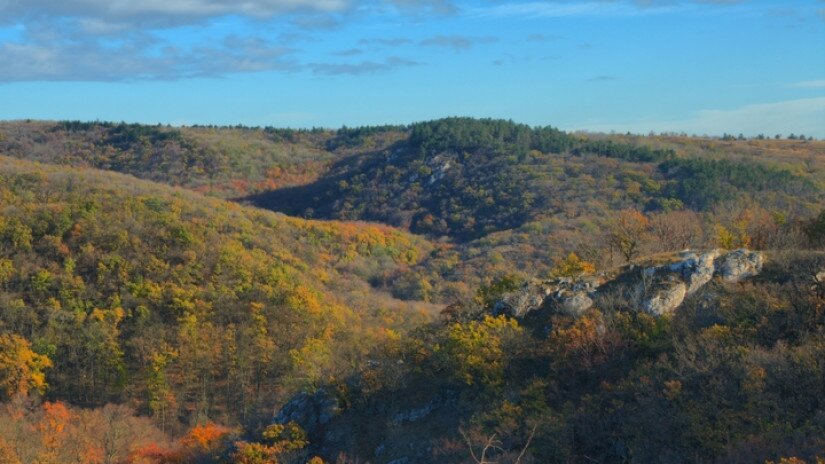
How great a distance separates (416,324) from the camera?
52688 millimetres

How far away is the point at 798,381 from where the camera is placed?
22453 mm

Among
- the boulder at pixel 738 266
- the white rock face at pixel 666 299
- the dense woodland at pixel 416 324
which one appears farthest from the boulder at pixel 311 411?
the boulder at pixel 738 266

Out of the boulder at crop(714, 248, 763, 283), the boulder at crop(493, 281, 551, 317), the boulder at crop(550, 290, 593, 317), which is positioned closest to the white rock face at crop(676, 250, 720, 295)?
the boulder at crop(714, 248, 763, 283)

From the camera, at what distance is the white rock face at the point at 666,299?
2856 centimetres

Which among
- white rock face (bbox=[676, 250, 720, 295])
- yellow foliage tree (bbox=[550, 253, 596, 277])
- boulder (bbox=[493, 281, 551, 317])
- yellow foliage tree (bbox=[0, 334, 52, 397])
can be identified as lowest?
yellow foliage tree (bbox=[0, 334, 52, 397])

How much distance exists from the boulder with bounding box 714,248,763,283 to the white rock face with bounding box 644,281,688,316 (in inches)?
64.7

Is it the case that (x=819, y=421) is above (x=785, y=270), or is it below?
below

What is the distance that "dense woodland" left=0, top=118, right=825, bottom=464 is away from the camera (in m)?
24.6

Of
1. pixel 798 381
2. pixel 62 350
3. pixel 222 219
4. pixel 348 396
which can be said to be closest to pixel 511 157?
pixel 222 219

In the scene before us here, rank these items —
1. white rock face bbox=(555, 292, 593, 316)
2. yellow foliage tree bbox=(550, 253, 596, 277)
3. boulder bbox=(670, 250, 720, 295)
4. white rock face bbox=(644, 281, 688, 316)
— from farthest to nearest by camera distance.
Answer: yellow foliage tree bbox=(550, 253, 596, 277) < white rock face bbox=(555, 292, 593, 316) < boulder bbox=(670, 250, 720, 295) < white rock face bbox=(644, 281, 688, 316)

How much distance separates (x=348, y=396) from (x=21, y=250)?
3447 cm

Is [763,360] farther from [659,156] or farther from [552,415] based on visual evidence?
[659,156]

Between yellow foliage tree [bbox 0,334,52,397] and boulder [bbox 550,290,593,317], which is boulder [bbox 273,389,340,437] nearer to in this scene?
boulder [bbox 550,290,593,317]

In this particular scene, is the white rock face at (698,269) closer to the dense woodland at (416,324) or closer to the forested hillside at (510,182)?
the dense woodland at (416,324)
